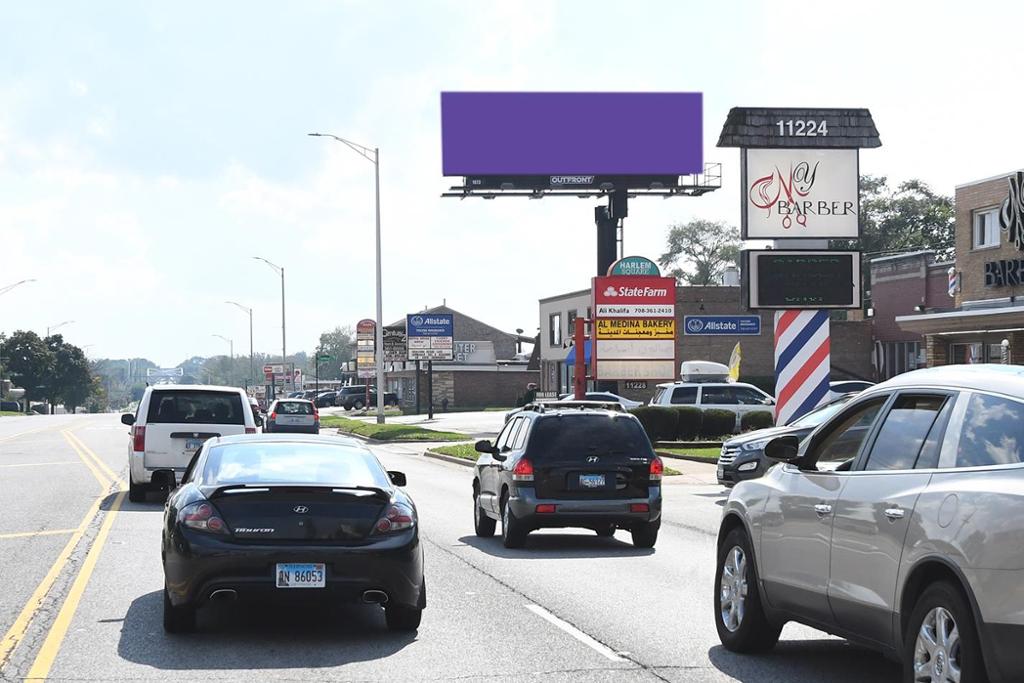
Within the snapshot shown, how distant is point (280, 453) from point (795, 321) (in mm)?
19409

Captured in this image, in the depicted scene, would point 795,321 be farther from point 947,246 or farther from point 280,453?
point 947,246

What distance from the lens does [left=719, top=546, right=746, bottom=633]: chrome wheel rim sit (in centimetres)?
920

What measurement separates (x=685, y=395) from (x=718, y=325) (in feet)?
93.7

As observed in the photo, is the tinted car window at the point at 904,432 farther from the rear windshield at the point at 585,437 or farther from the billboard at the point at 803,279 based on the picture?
the billboard at the point at 803,279

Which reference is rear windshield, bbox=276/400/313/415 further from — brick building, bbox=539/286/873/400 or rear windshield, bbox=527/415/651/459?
rear windshield, bbox=527/415/651/459

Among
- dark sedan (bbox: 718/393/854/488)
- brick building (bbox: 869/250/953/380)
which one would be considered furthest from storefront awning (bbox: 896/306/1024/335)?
dark sedan (bbox: 718/393/854/488)

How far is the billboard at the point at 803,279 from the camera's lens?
28.3 meters

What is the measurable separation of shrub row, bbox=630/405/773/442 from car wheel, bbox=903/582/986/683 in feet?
101

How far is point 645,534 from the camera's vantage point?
16.3 metres

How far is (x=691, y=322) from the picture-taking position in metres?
71.6

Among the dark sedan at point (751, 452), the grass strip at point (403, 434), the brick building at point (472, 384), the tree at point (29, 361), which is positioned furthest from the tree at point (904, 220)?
the tree at point (29, 361)

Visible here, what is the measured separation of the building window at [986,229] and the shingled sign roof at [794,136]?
1395 centimetres

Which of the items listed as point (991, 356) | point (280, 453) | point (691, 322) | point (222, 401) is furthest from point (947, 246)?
point (280, 453)

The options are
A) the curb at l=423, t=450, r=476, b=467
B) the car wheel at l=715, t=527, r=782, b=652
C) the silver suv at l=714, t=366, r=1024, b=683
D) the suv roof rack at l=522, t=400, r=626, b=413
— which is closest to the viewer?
the silver suv at l=714, t=366, r=1024, b=683
